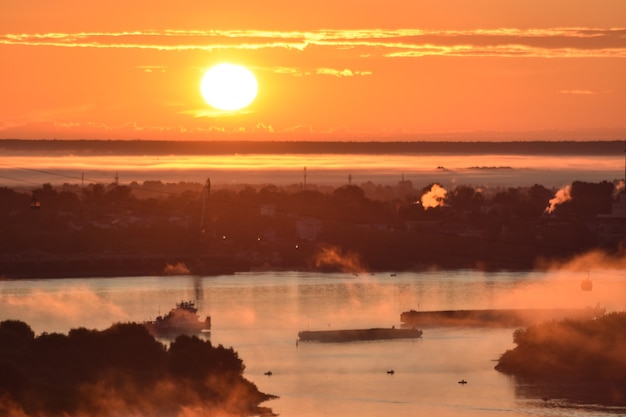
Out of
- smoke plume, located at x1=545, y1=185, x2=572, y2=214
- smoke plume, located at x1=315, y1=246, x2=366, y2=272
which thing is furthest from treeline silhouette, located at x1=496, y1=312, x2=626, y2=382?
smoke plume, located at x1=545, y1=185, x2=572, y2=214

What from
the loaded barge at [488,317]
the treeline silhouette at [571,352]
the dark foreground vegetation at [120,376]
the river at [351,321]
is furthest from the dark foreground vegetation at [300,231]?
the dark foreground vegetation at [120,376]

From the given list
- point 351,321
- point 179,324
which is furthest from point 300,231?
point 179,324

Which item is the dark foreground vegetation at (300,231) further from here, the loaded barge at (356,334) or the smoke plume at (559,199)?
the loaded barge at (356,334)

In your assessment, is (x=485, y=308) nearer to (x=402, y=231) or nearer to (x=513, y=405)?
(x=513, y=405)

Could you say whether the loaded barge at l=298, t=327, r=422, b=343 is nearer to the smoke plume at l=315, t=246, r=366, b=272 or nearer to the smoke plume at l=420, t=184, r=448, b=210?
the smoke plume at l=315, t=246, r=366, b=272

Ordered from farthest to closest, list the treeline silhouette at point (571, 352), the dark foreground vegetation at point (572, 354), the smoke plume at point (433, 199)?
the smoke plume at point (433, 199) → the treeline silhouette at point (571, 352) → the dark foreground vegetation at point (572, 354)

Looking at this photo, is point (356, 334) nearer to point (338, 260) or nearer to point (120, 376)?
point (120, 376)
